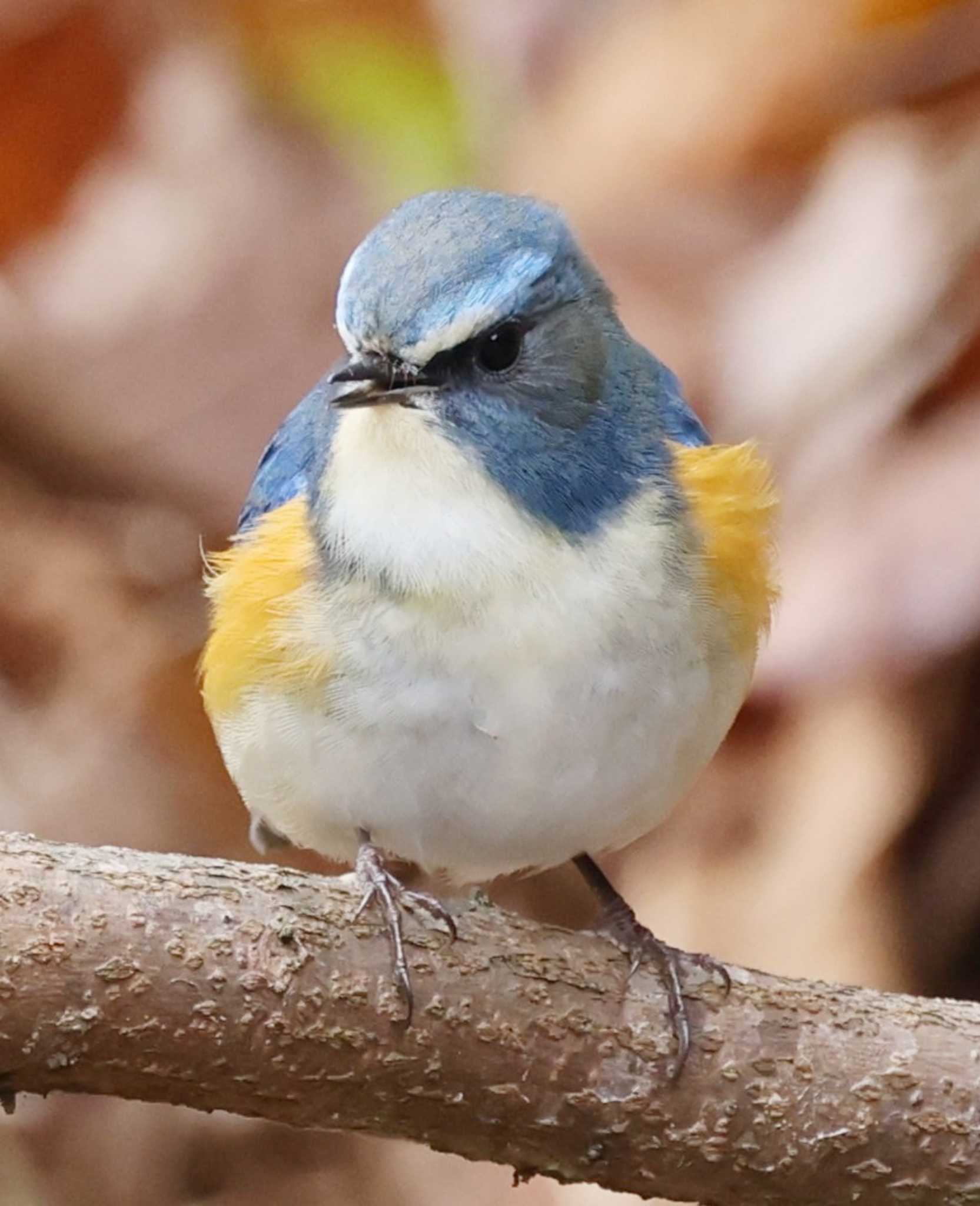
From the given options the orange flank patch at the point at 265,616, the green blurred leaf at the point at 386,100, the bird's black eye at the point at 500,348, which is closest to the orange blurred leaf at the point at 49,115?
the green blurred leaf at the point at 386,100

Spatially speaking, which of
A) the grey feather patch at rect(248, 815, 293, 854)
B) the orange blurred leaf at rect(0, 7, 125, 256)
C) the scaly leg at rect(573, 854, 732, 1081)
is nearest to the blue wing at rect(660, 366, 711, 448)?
the scaly leg at rect(573, 854, 732, 1081)

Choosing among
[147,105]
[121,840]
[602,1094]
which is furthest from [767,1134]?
[147,105]

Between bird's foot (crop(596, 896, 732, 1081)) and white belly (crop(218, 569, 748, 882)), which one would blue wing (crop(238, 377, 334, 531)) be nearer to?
white belly (crop(218, 569, 748, 882))

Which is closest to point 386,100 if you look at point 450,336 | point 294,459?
point 294,459

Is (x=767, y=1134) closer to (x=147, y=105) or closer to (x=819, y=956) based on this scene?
(x=819, y=956)

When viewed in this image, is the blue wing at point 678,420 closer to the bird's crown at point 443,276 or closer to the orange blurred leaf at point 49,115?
the bird's crown at point 443,276

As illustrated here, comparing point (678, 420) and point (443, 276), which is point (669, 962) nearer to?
point (678, 420)
